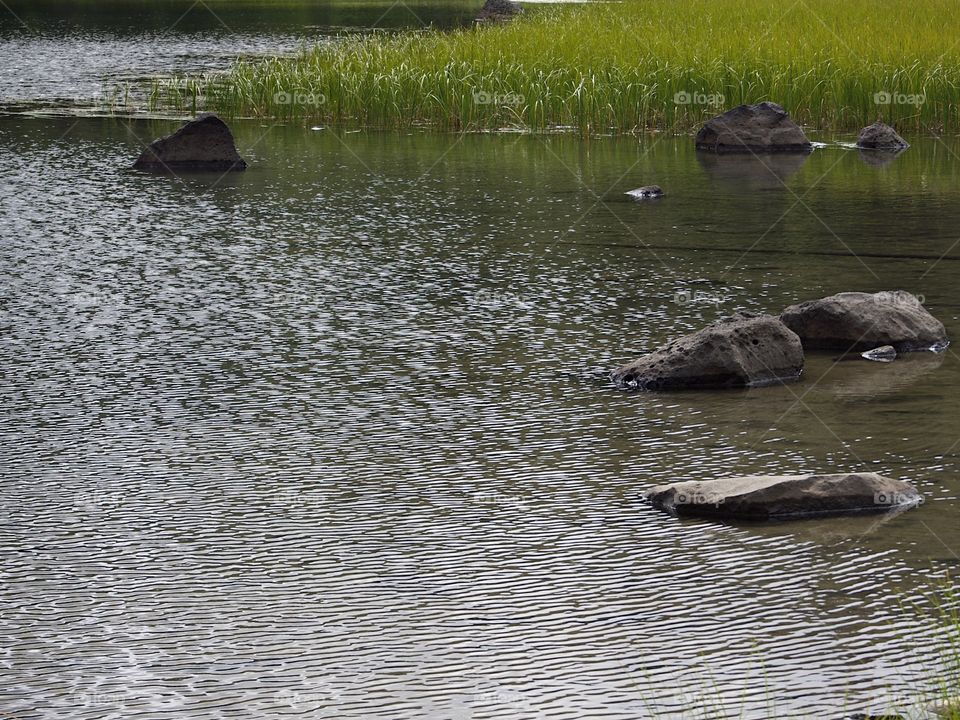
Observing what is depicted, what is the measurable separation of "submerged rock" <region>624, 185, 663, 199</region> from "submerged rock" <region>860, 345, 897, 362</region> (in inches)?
234

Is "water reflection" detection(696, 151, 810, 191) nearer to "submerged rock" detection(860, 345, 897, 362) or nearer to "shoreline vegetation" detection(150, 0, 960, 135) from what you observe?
"shoreline vegetation" detection(150, 0, 960, 135)

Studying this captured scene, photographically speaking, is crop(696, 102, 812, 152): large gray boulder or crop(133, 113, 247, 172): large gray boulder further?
crop(696, 102, 812, 152): large gray boulder

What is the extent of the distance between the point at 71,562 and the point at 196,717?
1323 millimetres

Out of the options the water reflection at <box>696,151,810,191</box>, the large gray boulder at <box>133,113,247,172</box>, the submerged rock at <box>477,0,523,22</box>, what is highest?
the submerged rock at <box>477,0,523,22</box>

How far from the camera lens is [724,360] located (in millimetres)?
7418

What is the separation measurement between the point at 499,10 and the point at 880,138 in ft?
94.7

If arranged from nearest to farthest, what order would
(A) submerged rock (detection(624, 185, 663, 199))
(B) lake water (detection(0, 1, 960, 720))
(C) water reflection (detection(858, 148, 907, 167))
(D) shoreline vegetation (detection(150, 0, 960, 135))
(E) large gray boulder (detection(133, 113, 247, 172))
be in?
(B) lake water (detection(0, 1, 960, 720)) → (A) submerged rock (detection(624, 185, 663, 199)) → (E) large gray boulder (detection(133, 113, 247, 172)) → (C) water reflection (detection(858, 148, 907, 167)) → (D) shoreline vegetation (detection(150, 0, 960, 135))

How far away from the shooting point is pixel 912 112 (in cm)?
1892

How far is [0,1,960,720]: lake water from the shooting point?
4.27 m

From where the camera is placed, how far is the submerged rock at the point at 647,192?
45.7ft

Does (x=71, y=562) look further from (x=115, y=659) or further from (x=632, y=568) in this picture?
(x=632, y=568)

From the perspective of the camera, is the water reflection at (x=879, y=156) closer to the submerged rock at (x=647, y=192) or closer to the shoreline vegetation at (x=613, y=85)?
the shoreline vegetation at (x=613, y=85)

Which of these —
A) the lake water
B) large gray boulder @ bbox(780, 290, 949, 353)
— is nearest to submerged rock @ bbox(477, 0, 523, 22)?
the lake water

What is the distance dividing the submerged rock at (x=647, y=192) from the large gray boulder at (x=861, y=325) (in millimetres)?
5650
